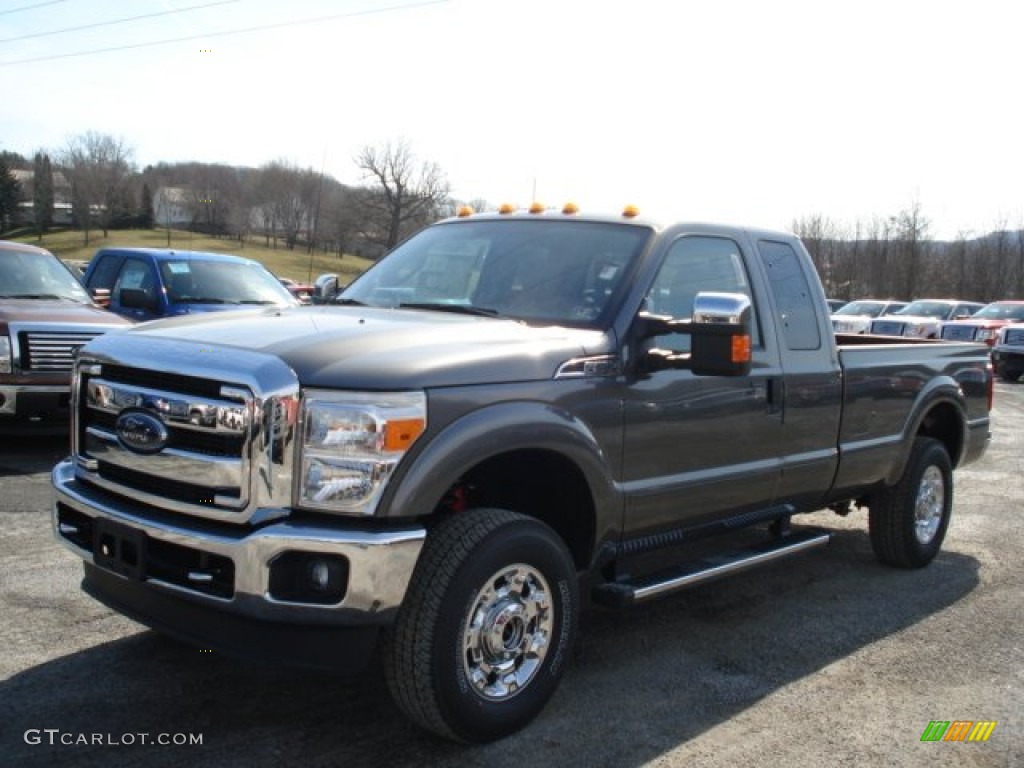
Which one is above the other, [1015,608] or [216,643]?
[216,643]

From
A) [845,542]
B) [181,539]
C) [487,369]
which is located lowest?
[845,542]

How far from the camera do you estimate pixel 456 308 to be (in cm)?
447

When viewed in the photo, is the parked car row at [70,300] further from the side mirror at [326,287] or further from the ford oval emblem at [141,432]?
the ford oval emblem at [141,432]

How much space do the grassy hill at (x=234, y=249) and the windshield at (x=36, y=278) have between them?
55.1 ft

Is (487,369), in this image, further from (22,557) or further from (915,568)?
(915,568)

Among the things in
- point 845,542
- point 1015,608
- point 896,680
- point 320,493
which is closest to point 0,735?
point 320,493

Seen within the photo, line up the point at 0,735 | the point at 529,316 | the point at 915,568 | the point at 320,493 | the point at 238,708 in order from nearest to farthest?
the point at 320,493
the point at 0,735
the point at 238,708
the point at 529,316
the point at 915,568

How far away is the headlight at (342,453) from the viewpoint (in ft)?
10.6

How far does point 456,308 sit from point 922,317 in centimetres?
2717

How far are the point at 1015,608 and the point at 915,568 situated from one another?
0.83 meters

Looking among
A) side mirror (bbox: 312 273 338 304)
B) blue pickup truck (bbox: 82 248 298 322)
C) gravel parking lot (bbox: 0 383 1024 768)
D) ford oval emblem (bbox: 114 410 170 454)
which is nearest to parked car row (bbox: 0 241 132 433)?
blue pickup truck (bbox: 82 248 298 322)

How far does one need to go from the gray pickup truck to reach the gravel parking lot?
1.15 feet

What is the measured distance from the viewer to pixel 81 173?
64750 mm

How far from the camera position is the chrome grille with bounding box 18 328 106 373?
327 inches
